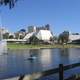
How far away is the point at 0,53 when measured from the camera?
110 meters

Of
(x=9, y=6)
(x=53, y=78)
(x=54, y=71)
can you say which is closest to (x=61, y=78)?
(x=54, y=71)

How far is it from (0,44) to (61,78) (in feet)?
267

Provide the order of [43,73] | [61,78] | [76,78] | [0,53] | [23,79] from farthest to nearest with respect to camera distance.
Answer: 1. [0,53]
2. [76,78]
3. [61,78]
4. [43,73]
5. [23,79]

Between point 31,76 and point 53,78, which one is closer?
point 31,76

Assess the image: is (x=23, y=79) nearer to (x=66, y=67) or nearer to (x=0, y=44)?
(x=66, y=67)

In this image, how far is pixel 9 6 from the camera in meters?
11.7

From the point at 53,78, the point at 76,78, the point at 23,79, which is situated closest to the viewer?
the point at 23,79

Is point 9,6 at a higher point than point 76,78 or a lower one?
higher

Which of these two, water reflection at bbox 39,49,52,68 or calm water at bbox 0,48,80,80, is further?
water reflection at bbox 39,49,52,68

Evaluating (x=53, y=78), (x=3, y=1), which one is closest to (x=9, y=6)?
(x=3, y=1)

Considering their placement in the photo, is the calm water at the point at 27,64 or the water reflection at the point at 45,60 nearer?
the calm water at the point at 27,64

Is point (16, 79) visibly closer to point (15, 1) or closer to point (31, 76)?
point (31, 76)

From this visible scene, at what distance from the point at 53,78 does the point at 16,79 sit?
45.5ft

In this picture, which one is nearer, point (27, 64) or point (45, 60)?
point (27, 64)
